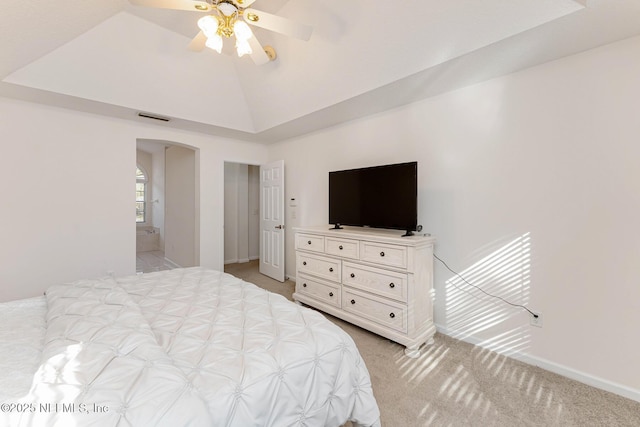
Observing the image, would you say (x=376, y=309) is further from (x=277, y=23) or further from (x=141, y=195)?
(x=141, y=195)

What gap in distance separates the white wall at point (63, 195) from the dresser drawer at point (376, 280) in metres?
2.93

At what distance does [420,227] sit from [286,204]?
2.51 m

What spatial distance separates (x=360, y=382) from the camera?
1354 millimetres

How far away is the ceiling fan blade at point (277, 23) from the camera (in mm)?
1872

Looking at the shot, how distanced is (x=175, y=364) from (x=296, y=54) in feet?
9.47

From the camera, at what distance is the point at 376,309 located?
2.62 metres

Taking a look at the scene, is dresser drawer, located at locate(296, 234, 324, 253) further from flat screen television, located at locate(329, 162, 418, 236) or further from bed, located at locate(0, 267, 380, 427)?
bed, located at locate(0, 267, 380, 427)

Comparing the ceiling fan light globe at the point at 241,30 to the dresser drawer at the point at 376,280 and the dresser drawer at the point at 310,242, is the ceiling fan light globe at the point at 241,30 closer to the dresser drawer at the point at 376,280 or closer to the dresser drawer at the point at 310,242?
the dresser drawer at the point at 310,242

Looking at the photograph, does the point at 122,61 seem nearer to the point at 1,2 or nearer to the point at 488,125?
the point at 1,2

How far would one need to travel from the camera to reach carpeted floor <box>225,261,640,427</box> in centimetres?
166

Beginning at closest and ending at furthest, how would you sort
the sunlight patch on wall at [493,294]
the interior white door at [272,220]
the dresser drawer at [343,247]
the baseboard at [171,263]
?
the sunlight patch on wall at [493,294] < the dresser drawer at [343,247] < the interior white door at [272,220] < the baseboard at [171,263]

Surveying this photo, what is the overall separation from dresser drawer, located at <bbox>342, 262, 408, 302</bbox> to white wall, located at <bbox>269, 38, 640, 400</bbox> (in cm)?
61

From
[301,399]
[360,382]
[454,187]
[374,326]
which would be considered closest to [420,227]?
[454,187]

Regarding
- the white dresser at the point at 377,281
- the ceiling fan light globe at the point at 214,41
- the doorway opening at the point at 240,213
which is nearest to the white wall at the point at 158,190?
the doorway opening at the point at 240,213
